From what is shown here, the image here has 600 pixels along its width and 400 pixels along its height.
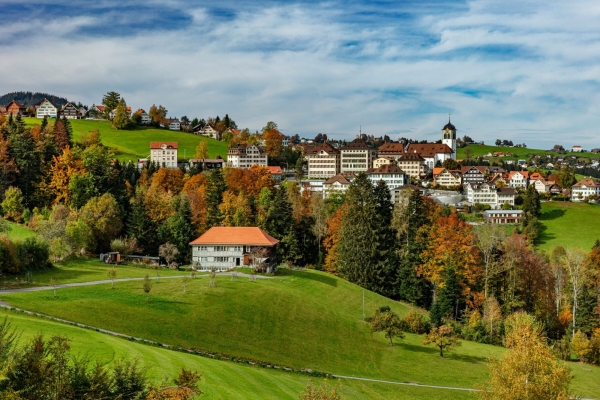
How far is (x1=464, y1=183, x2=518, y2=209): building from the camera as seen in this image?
11206cm

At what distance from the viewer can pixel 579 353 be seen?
52.0 m

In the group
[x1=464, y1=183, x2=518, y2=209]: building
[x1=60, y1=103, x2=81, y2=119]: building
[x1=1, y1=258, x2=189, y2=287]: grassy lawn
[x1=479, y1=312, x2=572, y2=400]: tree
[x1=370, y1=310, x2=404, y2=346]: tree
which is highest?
[x1=60, y1=103, x2=81, y2=119]: building

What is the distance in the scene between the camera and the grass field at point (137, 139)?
424 ft

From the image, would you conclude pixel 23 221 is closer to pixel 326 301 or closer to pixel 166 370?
pixel 326 301

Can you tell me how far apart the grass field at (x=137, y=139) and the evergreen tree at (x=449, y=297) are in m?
80.9

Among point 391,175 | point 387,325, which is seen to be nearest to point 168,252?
point 387,325

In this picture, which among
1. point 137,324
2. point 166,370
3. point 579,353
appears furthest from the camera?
point 579,353

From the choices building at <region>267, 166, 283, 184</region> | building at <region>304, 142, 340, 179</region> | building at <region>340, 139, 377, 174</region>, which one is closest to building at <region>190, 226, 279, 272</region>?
building at <region>267, 166, 283, 184</region>

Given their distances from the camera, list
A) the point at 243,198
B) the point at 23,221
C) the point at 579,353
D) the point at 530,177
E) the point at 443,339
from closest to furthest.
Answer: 1. the point at 443,339
2. the point at 579,353
3. the point at 23,221
4. the point at 243,198
5. the point at 530,177

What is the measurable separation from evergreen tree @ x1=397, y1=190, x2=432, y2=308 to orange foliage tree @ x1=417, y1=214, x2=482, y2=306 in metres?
0.93

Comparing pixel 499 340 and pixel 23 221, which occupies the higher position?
pixel 23 221

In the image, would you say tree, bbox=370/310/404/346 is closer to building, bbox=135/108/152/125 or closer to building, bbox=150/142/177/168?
building, bbox=150/142/177/168

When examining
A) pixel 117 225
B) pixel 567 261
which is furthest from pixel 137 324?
pixel 567 261

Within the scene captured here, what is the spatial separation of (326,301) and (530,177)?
10600 centimetres
